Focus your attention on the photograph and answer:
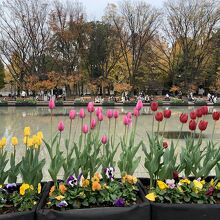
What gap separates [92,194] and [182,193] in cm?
73

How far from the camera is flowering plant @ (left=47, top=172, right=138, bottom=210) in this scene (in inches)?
107

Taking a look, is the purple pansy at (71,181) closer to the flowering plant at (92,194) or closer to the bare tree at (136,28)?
the flowering plant at (92,194)

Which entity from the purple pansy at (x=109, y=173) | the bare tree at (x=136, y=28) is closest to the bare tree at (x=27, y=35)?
the bare tree at (x=136, y=28)

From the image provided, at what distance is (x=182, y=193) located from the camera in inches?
113

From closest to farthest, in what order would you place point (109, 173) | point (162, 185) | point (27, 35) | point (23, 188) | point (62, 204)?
point (62, 204) < point (23, 188) < point (162, 185) < point (109, 173) < point (27, 35)

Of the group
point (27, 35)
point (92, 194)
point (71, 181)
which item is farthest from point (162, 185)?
point (27, 35)

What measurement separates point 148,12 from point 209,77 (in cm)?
1643

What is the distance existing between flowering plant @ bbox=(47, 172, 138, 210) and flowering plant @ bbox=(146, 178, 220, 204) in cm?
20

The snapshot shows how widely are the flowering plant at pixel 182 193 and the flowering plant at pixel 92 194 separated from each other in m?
0.20

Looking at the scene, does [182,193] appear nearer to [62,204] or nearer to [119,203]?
[119,203]

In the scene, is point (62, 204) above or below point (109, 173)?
below

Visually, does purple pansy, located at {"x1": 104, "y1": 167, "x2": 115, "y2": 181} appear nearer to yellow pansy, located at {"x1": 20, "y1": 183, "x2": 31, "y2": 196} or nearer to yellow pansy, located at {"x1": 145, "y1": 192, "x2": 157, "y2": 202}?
yellow pansy, located at {"x1": 145, "y1": 192, "x2": 157, "y2": 202}

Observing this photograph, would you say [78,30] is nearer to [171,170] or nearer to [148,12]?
[148,12]

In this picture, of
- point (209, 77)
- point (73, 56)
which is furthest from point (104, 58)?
point (209, 77)
